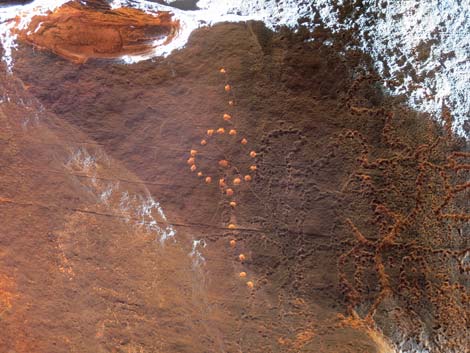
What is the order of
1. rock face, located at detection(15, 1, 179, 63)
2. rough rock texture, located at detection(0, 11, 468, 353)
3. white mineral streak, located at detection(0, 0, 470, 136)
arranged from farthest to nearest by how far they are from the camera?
rock face, located at detection(15, 1, 179, 63) → white mineral streak, located at detection(0, 0, 470, 136) → rough rock texture, located at detection(0, 11, 468, 353)

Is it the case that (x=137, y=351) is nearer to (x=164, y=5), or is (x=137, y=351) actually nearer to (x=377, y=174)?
(x=377, y=174)

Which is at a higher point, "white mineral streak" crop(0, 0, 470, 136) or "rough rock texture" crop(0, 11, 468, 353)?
"white mineral streak" crop(0, 0, 470, 136)

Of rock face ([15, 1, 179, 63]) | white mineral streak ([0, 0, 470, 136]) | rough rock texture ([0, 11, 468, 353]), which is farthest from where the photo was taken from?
rock face ([15, 1, 179, 63])

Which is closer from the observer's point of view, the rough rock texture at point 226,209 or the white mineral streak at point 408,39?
the rough rock texture at point 226,209

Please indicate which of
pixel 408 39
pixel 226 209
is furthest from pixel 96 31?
pixel 408 39

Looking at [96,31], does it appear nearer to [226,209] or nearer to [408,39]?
[226,209]

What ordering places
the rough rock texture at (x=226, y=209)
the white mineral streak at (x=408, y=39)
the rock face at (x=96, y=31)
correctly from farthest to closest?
the rock face at (x=96, y=31) < the white mineral streak at (x=408, y=39) < the rough rock texture at (x=226, y=209)
